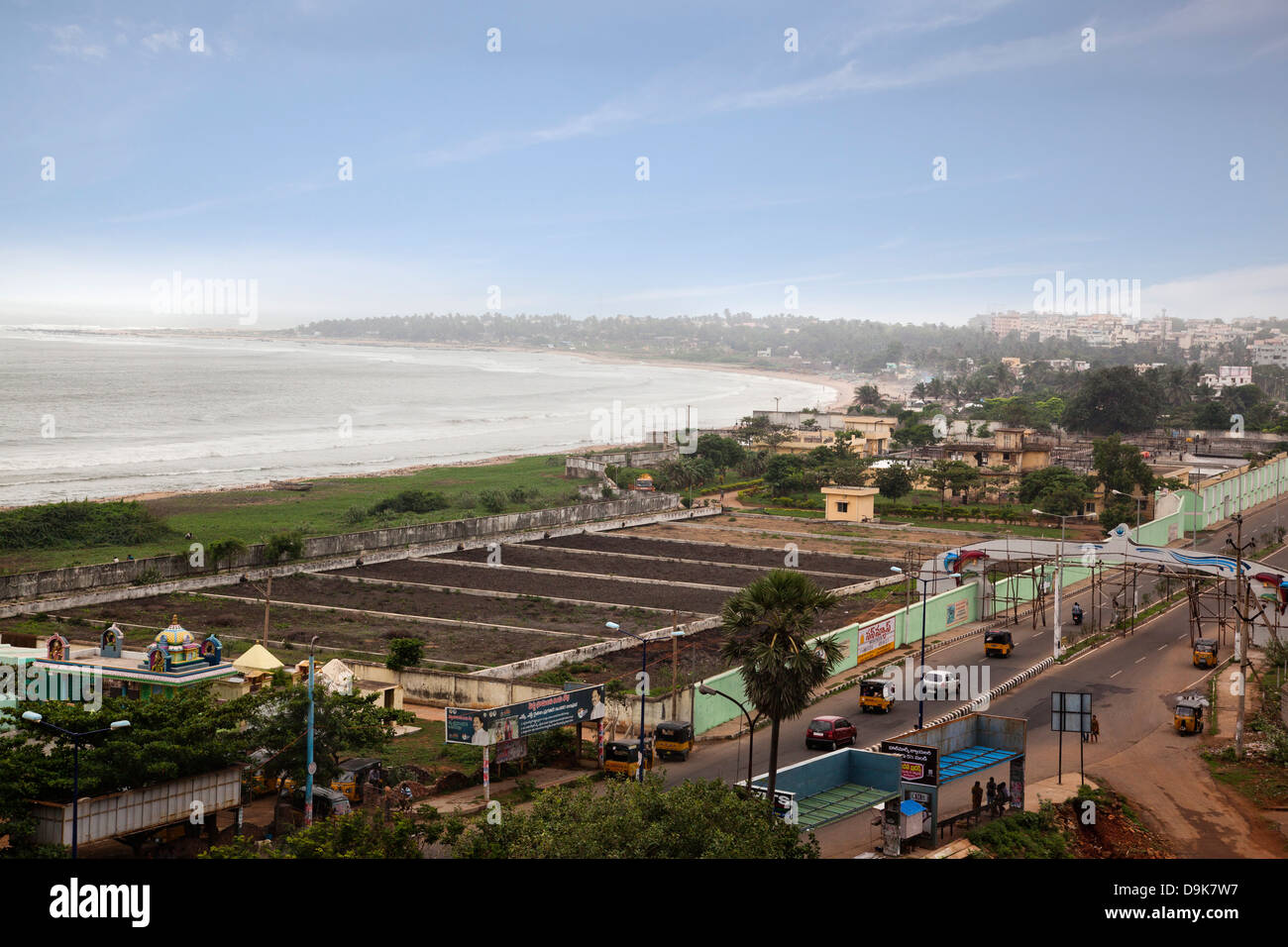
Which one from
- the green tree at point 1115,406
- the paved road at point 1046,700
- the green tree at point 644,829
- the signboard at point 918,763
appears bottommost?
the paved road at point 1046,700

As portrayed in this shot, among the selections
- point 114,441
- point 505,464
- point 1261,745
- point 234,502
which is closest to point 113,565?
point 234,502

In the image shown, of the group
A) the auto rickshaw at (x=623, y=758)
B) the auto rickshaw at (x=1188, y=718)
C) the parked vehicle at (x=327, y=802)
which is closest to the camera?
the parked vehicle at (x=327, y=802)

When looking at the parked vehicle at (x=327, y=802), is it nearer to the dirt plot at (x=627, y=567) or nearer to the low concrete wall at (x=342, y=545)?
the low concrete wall at (x=342, y=545)

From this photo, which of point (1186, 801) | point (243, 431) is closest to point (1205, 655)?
point (1186, 801)

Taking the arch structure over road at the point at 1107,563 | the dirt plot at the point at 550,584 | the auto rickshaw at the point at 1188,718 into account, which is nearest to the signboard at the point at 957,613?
the arch structure over road at the point at 1107,563
